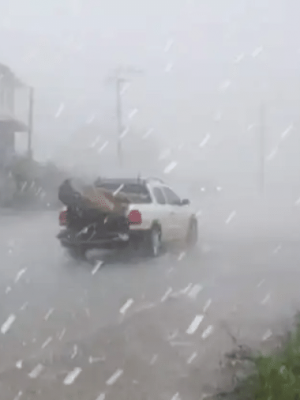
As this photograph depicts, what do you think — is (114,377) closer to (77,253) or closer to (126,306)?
(126,306)

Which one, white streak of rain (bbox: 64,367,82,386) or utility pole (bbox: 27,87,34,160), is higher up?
utility pole (bbox: 27,87,34,160)

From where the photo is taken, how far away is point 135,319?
802 centimetres

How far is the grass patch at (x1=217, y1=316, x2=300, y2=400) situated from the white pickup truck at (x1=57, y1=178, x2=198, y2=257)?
24.6ft

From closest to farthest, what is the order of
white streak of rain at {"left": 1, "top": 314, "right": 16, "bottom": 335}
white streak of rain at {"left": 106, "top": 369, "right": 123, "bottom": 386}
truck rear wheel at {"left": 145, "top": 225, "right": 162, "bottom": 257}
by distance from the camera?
1. white streak of rain at {"left": 106, "top": 369, "right": 123, "bottom": 386}
2. white streak of rain at {"left": 1, "top": 314, "right": 16, "bottom": 335}
3. truck rear wheel at {"left": 145, "top": 225, "right": 162, "bottom": 257}

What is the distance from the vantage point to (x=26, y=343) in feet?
22.5

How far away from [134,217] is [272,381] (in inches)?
324

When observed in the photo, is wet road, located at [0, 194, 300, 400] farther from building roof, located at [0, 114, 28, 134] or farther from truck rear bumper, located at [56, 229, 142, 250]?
building roof, located at [0, 114, 28, 134]

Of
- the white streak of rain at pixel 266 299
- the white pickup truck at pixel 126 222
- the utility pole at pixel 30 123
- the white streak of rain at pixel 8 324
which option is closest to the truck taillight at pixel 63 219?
the white pickup truck at pixel 126 222

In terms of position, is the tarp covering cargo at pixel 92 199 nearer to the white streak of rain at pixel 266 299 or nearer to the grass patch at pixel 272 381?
the white streak of rain at pixel 266 299

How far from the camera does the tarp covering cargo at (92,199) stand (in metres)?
12.9

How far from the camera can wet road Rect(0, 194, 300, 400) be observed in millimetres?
5477

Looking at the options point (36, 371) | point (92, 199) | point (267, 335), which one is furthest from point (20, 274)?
point (36, 371)

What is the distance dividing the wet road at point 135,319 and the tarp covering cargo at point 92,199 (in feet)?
3.52

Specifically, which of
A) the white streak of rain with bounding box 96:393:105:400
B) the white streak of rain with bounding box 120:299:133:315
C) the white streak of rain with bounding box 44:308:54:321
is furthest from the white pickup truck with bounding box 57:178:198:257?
the white streak of rain with bounding box 96:393:105:400
